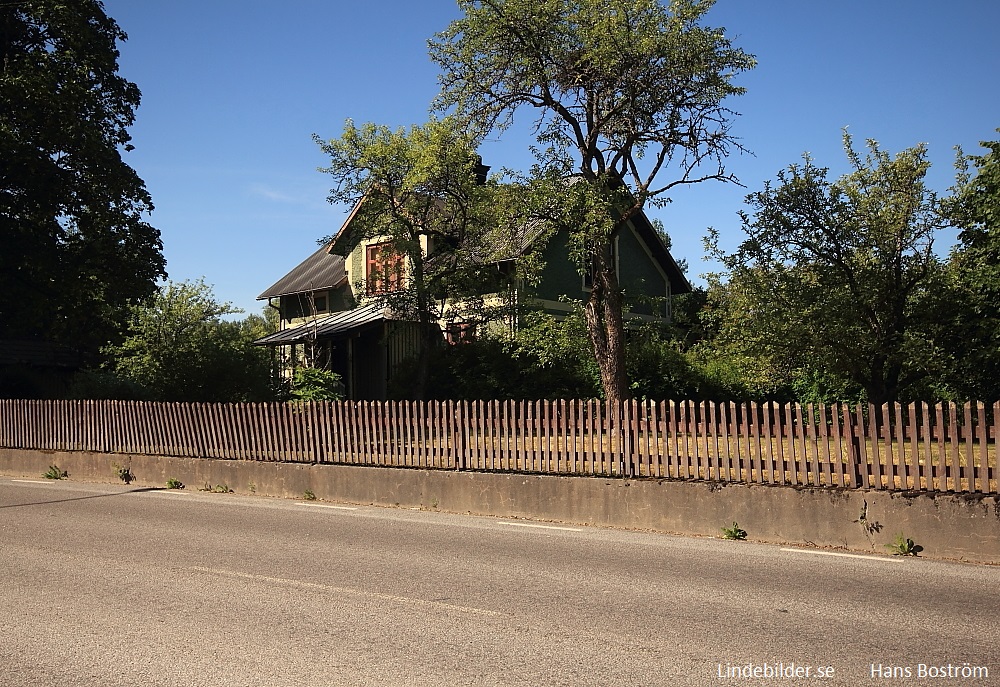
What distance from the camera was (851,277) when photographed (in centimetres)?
2077

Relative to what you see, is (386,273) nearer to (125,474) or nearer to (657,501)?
(125,474)

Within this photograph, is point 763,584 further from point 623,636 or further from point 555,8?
point 555,8

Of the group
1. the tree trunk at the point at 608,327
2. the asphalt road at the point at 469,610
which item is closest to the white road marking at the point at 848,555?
the asphalt road at the point at 469,610

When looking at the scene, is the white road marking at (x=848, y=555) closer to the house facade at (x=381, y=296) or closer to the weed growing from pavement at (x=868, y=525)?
the weed growing from pavement at (x=868, y=525)

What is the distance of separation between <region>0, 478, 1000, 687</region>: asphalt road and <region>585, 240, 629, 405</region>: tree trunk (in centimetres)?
1110

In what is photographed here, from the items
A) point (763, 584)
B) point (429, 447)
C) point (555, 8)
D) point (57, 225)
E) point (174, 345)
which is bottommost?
point (763, 584)

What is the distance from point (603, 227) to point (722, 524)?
34.0ft

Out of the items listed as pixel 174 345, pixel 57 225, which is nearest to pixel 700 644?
pixel 174 345

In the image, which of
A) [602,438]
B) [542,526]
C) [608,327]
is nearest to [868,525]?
[602,438]

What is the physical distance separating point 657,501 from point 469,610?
197 inches

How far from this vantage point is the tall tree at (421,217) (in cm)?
2608

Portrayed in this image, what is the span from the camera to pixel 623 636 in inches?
234

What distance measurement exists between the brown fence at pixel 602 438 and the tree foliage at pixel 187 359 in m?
8.16

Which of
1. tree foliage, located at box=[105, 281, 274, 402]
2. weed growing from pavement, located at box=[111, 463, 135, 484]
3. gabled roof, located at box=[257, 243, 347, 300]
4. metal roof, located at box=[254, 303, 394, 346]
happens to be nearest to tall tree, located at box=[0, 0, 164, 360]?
tree foliage, located at box=[105, 281, 274, 402]
